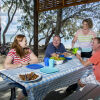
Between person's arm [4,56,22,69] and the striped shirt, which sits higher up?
the striped shirt

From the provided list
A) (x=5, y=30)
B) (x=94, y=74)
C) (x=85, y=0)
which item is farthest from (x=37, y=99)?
(x=5, y=30)

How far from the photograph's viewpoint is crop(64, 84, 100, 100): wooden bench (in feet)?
5.49

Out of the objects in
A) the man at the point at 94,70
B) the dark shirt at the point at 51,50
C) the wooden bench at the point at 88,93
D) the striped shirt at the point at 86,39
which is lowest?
the wooden bench at the point at 88,93

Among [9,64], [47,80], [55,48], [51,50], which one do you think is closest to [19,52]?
[9,64]

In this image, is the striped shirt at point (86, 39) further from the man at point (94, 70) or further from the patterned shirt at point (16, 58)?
the patterned shirt at point (16, 58)

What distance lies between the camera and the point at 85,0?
3.49 metres

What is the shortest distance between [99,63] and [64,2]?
251 centimetres

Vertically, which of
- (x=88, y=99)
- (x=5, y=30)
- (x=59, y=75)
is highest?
(x=5, y=30)

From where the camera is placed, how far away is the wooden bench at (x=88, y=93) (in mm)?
1674

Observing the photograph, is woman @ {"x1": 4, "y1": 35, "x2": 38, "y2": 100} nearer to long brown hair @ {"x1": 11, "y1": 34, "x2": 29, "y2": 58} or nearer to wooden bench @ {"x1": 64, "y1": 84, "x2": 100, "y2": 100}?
long brown hair @ {"x1": 11, "y1": 34, "x2": 29, "y2": 58}

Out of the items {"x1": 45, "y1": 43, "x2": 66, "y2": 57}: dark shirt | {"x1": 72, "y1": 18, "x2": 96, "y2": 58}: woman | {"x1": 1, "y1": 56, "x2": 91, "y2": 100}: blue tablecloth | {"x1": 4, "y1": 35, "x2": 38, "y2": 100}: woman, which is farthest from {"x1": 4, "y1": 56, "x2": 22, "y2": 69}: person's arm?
{"x1": 72, "y1": 18, "x2": 96, "y2": 58}: woman

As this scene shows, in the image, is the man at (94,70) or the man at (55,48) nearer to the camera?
the man at (94,70)

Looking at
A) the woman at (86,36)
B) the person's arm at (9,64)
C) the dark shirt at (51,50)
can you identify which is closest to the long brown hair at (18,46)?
the person's arm at (9,64)

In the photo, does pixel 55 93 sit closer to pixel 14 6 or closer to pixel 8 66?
pixel 8 66
